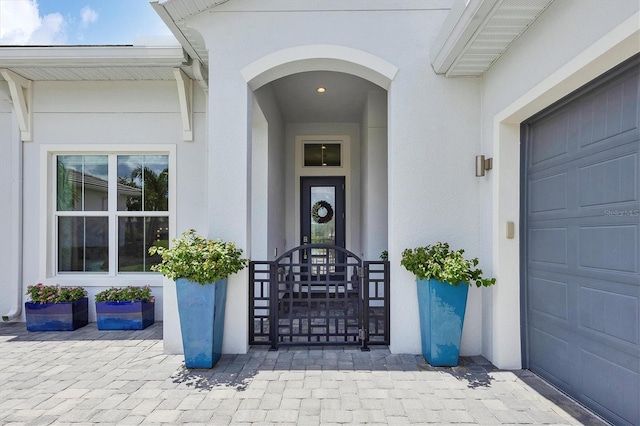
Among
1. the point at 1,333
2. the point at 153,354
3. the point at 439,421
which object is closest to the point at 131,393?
the point at 153,354

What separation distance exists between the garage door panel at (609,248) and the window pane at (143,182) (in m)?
4.49

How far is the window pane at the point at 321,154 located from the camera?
21.4 feet

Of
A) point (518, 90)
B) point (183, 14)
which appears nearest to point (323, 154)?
point (183, 14)

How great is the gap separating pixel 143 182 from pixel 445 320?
4.06 metres

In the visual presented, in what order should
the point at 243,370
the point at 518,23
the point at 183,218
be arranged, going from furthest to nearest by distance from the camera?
the point at 183,218 < the point at 243,370 < the point at 518,23

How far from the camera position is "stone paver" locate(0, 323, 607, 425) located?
2254 millimetres

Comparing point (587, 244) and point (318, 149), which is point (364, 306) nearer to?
point (587, 244)

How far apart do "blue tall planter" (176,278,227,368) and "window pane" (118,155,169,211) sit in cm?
211

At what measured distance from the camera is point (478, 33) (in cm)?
264

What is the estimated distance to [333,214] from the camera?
21.4 ft

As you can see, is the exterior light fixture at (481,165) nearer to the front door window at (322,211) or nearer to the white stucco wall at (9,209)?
the front door window at (322,211)

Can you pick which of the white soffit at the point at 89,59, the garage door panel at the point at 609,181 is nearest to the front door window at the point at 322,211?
the white soffit at the point at 89,59

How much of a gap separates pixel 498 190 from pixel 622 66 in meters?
1.23

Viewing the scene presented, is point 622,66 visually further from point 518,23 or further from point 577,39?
point 518,23
